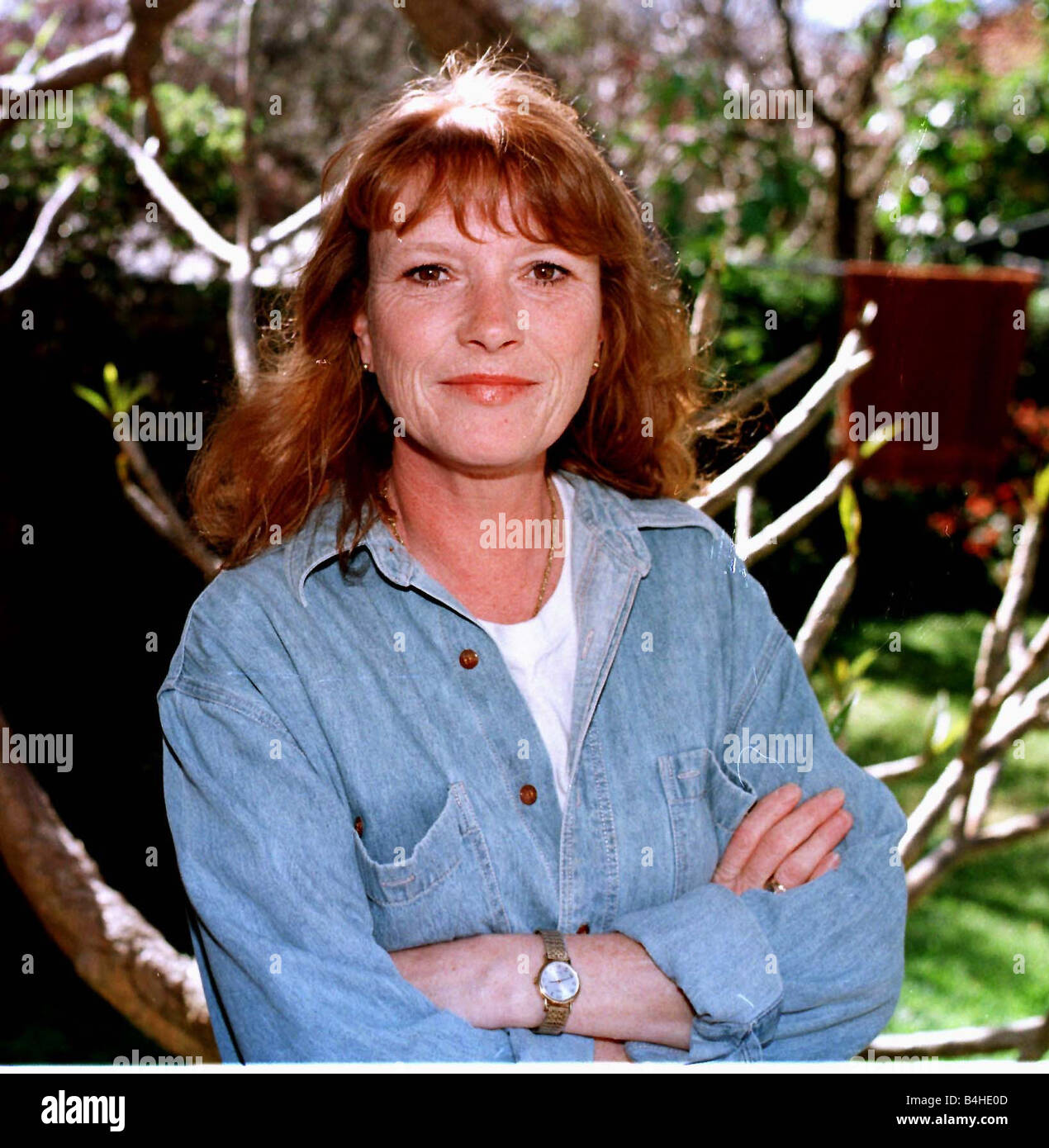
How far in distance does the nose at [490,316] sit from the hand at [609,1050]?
0.69 m

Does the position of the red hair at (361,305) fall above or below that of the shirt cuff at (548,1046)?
above

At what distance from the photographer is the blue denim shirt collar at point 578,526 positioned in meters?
1.34

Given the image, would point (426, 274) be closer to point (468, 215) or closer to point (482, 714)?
point (468, 215)

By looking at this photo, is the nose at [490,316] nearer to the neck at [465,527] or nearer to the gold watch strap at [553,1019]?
the neck at [465,527]

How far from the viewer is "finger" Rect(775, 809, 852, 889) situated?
138cm

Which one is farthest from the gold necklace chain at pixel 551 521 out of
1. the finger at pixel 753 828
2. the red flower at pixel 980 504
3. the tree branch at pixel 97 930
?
the red flower at pixel 980 504

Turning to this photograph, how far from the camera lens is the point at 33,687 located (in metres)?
2.33

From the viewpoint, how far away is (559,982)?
4.09 ft

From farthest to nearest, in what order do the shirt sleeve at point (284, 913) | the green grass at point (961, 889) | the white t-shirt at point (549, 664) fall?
the green grass at point (961, 889) < the white t-shirt at point (549, 664) < the shirt sleeve at point (284, 913)

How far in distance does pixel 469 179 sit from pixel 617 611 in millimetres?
480

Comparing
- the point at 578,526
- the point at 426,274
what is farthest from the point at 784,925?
the point at 426,274

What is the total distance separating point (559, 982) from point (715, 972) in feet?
0.51

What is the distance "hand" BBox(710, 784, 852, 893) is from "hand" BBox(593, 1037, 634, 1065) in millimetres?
212
